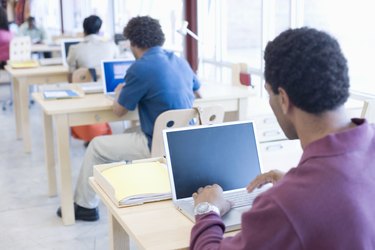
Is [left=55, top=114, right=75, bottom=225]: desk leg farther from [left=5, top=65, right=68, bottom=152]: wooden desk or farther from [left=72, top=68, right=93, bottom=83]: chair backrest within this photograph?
[left=5, top=65, right=68, bottom=152]: wooden desk

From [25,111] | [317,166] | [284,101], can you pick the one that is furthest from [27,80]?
[317,166]

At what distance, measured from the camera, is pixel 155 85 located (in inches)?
112

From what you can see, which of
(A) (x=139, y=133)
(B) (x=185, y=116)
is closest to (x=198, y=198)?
(B) (x=185, y=116)

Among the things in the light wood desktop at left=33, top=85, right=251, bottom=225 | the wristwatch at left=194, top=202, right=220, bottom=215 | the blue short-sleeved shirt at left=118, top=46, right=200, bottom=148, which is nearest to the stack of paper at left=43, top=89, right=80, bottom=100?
the light wood desktop at left=33, top=85, right=251, bottom=225

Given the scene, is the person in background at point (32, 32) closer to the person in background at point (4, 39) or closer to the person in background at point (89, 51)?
the person in background at point (4, 39)

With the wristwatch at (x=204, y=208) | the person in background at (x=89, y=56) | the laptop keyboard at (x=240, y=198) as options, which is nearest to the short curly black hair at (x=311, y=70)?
the wristwatch at (x=204, y=208)

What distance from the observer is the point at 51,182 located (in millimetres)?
3615

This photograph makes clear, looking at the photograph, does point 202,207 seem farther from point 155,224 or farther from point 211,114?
point 211,114

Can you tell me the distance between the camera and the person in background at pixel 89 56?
4.71 m

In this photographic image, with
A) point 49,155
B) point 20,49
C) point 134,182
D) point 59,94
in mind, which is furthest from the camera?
point 20,49

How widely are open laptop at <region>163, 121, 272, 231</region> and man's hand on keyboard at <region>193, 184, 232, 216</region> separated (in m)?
0.04

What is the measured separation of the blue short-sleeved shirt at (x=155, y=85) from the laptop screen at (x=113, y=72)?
21.1 inches

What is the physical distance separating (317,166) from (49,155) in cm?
284

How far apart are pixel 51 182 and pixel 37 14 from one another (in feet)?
28.6
